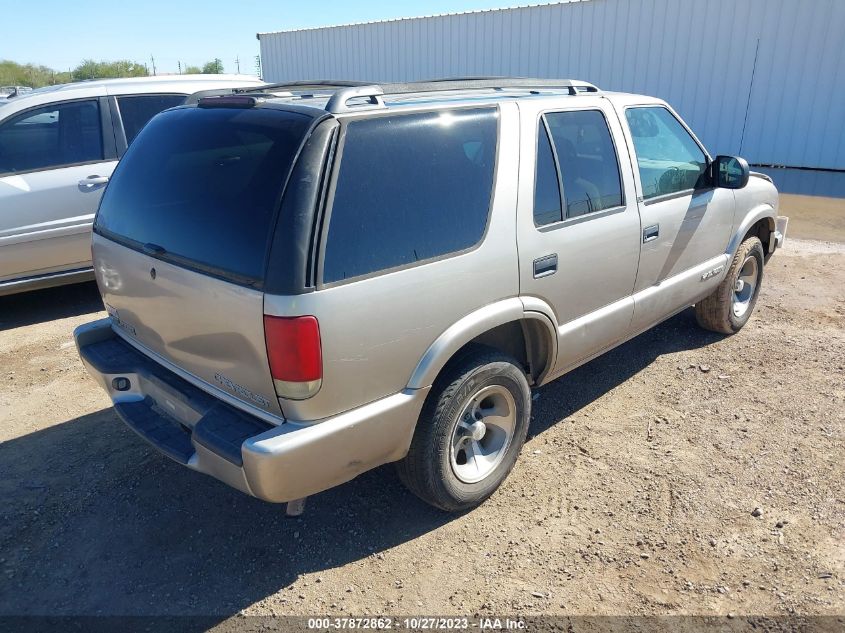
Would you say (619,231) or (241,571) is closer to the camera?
(241,571)

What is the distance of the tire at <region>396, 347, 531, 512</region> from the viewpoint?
2.84m

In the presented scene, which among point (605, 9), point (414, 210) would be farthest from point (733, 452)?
point (605, 9)

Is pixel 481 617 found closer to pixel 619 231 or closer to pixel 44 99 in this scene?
pixel 619 231

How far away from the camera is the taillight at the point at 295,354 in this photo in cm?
227

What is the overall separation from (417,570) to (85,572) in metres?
1.42

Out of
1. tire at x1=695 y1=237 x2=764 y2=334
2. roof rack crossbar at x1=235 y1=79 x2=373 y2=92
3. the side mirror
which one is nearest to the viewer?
roof rack crossbar at x1=235 y1=79 x2=373 y2=92

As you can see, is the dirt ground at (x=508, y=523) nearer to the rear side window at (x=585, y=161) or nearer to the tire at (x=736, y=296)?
the tire at (x=736, y=296)

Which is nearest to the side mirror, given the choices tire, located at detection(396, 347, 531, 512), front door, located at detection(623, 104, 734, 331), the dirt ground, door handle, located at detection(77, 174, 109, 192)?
front door, located at detection(623, 104, 734, 331)

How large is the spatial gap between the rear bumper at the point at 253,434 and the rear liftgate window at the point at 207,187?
0.57 metres

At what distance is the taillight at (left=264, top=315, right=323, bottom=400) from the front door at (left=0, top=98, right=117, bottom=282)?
410 centimetres

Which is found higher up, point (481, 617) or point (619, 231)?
point (619, 231)

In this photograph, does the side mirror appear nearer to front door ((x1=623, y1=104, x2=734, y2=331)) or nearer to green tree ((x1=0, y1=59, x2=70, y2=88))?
front door ((x1=623, y1=104, x2=734, y2=331))

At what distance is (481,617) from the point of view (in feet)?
8.42

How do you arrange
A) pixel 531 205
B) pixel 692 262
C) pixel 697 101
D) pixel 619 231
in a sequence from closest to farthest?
1. pixel 531 205
2. pixel 619 231
3. pixel 692 262
4. pixel 697 101
